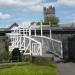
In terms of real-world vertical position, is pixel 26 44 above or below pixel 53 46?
above

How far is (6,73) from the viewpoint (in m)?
16.8

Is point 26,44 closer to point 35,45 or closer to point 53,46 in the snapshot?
point 53,46

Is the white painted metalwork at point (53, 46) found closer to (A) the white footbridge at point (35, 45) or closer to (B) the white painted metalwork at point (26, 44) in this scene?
(A) the white footbridge at point (35, 45)

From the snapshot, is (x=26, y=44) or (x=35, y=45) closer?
(x=35, y=45)

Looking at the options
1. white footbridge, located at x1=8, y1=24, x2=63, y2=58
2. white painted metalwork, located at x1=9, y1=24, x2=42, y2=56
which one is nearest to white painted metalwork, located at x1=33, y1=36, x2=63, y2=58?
white footbridge, located at x1=8, y1=24, x2=63, y2=58

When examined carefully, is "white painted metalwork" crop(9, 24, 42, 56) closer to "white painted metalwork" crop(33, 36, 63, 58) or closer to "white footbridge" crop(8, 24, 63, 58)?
"white footbridge" crop(8, 24, 63, 58)

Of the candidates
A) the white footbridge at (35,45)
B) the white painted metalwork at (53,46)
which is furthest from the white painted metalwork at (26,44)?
the white painted metalwork at (53,46)

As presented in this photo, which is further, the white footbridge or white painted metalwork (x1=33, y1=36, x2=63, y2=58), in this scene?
white painted metalwork (x1=33, y1=36, x2=63, y2=58)

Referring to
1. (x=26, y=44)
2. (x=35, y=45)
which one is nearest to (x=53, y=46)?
(x=26, y=44)

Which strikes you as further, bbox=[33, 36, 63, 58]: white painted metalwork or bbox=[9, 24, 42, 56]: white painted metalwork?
bbox=[33, 36, 63, 58]: white painted metalwork

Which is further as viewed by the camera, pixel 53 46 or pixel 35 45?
pixel 53 46

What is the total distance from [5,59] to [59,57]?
4.34 m

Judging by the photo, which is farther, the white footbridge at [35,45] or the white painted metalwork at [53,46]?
the white painted metalwork at [53,46]

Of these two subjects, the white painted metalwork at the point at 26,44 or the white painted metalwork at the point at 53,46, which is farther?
the white painted metalwork at the point at 53,46
